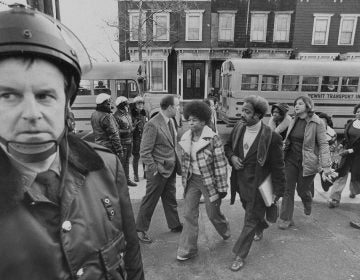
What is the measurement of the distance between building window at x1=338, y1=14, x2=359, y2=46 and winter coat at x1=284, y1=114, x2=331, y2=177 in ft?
→ 67.1

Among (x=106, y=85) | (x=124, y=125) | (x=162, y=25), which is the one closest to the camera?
(x=124, y=125)

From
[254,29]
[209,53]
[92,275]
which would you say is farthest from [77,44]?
[254,29]

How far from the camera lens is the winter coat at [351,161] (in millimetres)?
4871

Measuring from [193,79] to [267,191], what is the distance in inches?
746

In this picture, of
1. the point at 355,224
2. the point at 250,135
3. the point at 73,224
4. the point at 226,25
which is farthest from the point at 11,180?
the point at 226,25

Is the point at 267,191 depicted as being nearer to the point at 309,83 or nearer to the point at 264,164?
the point at 264,164

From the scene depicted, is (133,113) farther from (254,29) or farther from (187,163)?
(254,29)

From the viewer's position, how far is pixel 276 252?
3648 mm

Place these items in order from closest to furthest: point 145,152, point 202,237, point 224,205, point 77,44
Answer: point 77,44 → point 145,152 → point 202,237 → point 224,205

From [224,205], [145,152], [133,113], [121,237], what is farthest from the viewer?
[133,113]

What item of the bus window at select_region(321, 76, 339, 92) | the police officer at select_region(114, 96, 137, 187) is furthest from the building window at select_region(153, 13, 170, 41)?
the police officer at select_region(114, 96, 137, 187)

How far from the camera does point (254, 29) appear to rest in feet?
69.1

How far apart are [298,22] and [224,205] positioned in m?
19.9

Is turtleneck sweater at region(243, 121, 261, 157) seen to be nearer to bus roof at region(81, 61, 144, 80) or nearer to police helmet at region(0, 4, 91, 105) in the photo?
police helmet at region(0, 4, 91, 105)
